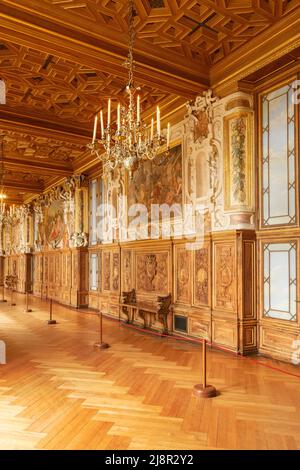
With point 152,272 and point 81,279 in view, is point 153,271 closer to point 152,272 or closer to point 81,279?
point 152,272

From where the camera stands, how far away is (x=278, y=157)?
573 cm

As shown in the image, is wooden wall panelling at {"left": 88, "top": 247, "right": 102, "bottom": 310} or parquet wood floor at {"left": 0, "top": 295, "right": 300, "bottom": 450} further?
wooden wall panelling at {"left": 88, "top": 247, "right": 102, "bottom": 310}

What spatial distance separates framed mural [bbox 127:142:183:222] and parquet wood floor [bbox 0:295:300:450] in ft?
10.4

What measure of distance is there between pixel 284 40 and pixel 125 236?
582 cm

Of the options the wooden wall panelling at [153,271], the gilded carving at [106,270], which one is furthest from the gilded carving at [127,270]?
the gilded carving at [106,270]

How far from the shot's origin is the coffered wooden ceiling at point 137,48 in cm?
488

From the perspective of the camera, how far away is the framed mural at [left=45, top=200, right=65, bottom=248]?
14242 mm

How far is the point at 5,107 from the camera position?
26.3 feet

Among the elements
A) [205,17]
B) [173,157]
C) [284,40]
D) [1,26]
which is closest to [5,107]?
[1,26]

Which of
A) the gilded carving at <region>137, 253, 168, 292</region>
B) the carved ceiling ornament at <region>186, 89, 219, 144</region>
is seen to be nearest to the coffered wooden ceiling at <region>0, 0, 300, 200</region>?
the carved ceiling ornament at <region>186, 89, 219, 144</region>

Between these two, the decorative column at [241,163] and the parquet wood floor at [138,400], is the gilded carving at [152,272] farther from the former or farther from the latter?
the decorative column at [241,163]

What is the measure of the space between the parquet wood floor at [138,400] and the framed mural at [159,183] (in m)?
3.17

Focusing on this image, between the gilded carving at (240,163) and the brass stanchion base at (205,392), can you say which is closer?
the brass stanchion base at (205,392)

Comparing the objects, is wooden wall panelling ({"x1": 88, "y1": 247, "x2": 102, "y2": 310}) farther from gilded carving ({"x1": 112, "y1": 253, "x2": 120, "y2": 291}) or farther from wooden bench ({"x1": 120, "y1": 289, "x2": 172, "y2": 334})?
wooden bench ({"x1": 120, "y1": 289, "x2": 172, "y2": 334})
